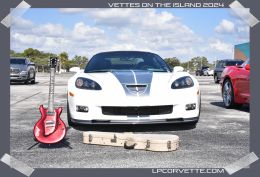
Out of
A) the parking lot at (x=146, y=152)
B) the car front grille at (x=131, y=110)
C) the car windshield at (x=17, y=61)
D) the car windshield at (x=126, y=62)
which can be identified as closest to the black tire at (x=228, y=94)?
the parking lot at (x=146, y=152)

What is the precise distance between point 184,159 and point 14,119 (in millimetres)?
3944

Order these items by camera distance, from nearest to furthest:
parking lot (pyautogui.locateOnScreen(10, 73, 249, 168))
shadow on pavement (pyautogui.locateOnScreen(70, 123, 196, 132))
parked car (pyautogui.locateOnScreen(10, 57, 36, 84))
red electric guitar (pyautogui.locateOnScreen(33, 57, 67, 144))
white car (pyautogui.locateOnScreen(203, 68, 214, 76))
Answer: parking lot (pyautogui.locateOnScreen(10, 73, 249, 168))
red electric guitar (pyautogui.locateOnScreen(33, 57, 67, 144))
shadow on pavement (pyautogui.locateOnScreen(70, 123, 196, 132))
parked car (pyautogui.locateOnScreen(10, 57, 36, 84))
white car (pyautogui.locateOnScreen(203, 68, 214, 76))

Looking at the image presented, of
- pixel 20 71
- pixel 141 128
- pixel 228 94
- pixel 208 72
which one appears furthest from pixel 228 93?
pixel 208 72

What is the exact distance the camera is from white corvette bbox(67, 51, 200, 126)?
18.9 feet

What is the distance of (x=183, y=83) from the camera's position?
620cm

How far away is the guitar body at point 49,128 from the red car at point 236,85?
15.6 ft

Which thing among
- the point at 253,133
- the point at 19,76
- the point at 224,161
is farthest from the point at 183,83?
the point at 19,76

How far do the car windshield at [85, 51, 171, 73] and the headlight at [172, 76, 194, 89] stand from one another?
29.3 inches

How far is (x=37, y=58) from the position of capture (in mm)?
50188

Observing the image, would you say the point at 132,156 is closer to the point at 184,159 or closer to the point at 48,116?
the point at 184,159

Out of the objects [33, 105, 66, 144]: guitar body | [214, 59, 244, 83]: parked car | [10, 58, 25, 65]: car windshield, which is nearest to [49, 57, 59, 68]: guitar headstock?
[33, 105, 66, 144]: guitar body

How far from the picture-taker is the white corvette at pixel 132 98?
5.77 m

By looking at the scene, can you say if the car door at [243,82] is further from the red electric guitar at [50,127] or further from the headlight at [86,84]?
the red electric guitar at [50,127]

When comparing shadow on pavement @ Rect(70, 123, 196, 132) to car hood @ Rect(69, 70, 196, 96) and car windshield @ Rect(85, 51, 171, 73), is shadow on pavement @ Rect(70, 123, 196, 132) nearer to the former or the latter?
car hood @ Rect(69, 70, 196, 96)
